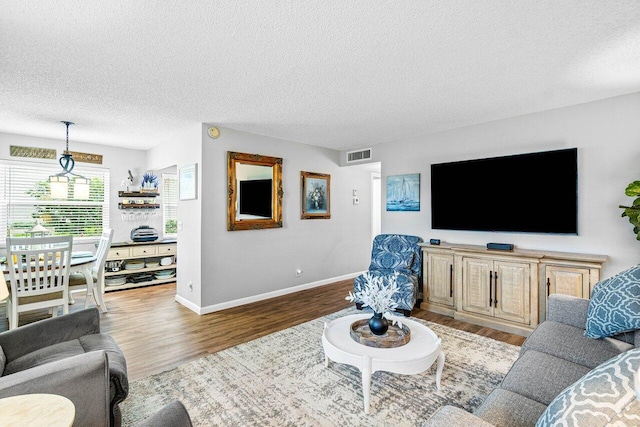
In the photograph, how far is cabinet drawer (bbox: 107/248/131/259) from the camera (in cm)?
509

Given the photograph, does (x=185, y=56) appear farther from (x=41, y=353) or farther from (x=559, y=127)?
(x=559, y=127)

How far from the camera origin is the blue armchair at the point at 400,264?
372 centimetres

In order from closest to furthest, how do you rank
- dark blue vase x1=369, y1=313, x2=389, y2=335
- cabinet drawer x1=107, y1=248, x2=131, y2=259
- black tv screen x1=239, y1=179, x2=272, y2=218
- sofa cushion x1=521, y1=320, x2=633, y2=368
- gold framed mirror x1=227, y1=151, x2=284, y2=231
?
1. sofa cushion x1=521, y1=320, x2=633, y2=368
2. dark blue vase x1=369, y1=313, x2=389, y2=335
3. gold framed mirror x1=227, y1=151, x2=284, y2=231
4. black tv screen x1=239, y1=179, x2=272, y2=218
5. cabinet drawer x1=107, y1=248, x2=131, y2=259

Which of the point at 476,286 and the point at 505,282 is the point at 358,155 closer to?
the point at 476,286

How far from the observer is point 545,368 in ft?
5.31

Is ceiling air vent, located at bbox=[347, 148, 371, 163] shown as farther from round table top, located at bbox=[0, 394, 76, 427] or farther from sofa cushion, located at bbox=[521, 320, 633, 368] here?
round table top, located at bbox=[0, 394, 76, 427]

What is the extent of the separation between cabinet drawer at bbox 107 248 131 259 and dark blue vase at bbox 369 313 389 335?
4689mm

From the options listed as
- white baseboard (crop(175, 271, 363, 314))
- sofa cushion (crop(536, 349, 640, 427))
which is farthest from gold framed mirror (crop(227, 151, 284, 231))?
sofa cushion (crop(536, 349, 640, 427))

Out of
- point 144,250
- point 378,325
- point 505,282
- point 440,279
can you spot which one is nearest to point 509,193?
point 505,282

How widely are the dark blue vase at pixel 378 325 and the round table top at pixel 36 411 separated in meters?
1.78

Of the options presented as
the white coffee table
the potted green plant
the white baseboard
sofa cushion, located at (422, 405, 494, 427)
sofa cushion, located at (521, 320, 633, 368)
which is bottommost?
the white baseboard

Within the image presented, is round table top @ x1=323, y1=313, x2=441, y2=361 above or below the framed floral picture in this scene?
below

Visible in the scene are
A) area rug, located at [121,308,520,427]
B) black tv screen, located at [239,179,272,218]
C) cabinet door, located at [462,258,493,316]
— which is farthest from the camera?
black tv screen, located at [239,179,272,218]

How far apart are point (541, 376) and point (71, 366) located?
7.30ft
